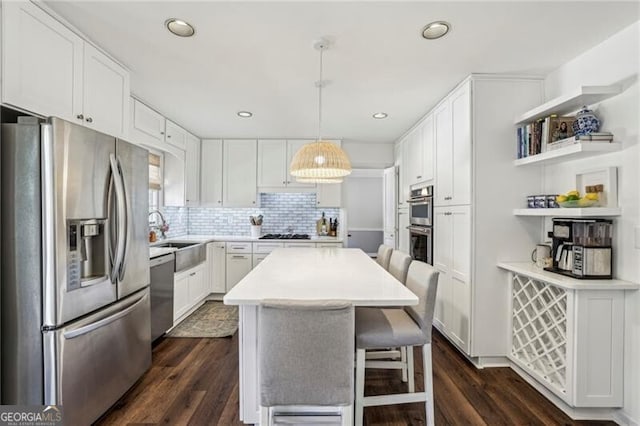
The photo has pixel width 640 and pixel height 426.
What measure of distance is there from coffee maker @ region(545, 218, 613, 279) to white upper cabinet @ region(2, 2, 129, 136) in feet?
10.6

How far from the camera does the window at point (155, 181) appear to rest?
4008 mm

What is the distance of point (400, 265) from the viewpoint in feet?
8.02

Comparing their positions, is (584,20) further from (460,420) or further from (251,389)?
(251,389)

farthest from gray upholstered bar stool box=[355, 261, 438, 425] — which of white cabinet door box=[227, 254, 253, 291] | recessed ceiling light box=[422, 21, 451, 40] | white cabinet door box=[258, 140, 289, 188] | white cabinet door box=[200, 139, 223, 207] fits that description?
white cabinet door box=[200, 139, 223, 207]

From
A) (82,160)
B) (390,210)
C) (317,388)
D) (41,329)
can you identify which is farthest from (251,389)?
(390,210)

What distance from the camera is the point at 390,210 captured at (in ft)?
16.7

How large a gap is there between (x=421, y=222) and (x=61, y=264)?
127 inches

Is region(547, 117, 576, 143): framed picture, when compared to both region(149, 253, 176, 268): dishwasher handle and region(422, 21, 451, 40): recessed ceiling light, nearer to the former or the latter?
region(422, 21, 451, 40): recessed ceiling light

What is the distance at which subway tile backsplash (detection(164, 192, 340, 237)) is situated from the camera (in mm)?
5039

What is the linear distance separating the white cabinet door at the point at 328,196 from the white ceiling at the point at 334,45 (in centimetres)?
164

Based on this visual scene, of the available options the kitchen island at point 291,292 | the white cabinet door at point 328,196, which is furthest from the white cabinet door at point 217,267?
the kitchen island at point 291,292

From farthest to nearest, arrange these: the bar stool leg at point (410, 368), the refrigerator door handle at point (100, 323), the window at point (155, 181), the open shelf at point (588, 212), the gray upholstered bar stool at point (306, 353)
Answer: the window at point (155, 181)
the bar stool leg at point (410, 368)
the open shelf at point (588, 212)
the refrigerator door handle at point (100, 323)
the gray upholstered bar stool at point (306, 353)

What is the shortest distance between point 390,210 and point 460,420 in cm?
340

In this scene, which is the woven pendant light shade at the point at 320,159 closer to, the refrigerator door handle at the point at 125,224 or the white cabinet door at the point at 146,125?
the refrigerator door handle at the point at 125,224
